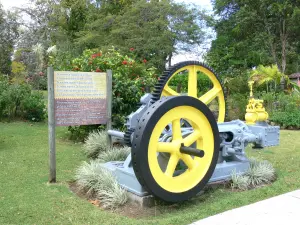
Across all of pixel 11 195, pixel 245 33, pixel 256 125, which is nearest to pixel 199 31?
pixel 245 33

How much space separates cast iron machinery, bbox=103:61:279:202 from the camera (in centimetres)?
377

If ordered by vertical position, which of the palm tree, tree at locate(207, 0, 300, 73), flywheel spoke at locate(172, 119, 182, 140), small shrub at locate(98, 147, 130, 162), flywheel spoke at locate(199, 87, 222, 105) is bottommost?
A: small shrub at locate(98, 147, 130, 162)

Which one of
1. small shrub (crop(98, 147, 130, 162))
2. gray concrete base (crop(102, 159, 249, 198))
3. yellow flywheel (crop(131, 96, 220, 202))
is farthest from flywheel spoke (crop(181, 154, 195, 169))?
small shrub (crop(98, 147, 130, 162))

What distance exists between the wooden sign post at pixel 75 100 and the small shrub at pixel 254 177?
258 centimetres

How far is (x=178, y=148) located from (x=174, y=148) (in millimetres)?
47

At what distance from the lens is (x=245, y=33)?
80.5ft

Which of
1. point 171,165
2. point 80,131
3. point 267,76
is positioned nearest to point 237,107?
point 267,76

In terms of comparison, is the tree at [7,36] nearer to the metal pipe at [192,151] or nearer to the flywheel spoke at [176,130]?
the flywheel spoke at [176,130]

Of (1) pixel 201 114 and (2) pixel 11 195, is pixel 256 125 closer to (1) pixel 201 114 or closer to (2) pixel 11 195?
(1) pixel 201 114

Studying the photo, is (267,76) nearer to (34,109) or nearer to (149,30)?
(34,109)

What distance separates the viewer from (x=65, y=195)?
15.0ft

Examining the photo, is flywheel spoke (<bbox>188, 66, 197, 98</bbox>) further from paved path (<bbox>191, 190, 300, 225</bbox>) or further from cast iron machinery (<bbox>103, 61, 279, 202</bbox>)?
paved path (<bbox>191, 190, 300, 225</bbox>)

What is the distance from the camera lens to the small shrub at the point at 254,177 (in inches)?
193

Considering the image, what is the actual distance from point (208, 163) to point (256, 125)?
1553mm
